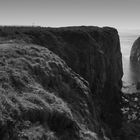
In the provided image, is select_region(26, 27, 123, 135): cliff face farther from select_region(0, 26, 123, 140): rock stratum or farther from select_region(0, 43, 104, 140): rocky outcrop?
select_region(0, 43, 104, 140): rocky outcrop

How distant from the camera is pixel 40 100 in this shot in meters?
19.0

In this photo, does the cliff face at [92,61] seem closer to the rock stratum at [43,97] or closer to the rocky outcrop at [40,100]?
the rock stratum at [43,97]

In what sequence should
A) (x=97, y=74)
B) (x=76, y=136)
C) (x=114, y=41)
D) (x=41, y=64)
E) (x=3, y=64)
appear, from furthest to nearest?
1. (x=114, y=41)
2. (x=97, y=74)
3. (x=41, y=64)
4. (x=3, y=64)
5. (x=76, y=136)

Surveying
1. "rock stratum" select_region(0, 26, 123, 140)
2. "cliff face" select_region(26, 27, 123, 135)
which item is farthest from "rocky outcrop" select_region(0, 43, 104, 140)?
"cliff face" select_region(26, 27, 123, 135)

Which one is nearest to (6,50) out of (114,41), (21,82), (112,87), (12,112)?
(21,82)

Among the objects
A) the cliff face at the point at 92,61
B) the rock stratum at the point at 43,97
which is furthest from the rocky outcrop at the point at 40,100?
the cliff face at the point at 92,61

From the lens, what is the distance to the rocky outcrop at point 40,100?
16.0 metres

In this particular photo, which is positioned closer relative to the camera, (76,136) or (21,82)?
(76,136)

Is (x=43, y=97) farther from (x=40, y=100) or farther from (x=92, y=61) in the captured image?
(x=92, y=61)

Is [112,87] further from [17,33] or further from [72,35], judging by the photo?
[17,33]

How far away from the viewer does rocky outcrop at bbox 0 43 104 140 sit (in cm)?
1605

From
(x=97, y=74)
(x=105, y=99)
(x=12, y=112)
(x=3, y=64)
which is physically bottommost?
(x=105, y=99)

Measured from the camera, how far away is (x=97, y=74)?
50344 mm

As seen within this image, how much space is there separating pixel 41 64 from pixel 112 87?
35.5m
